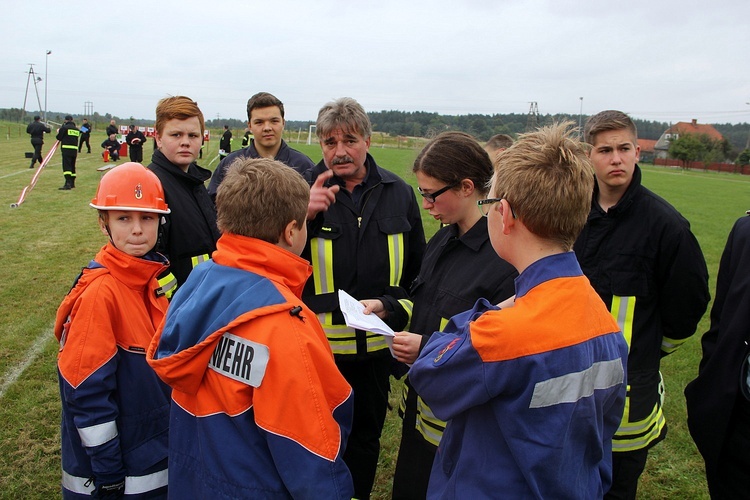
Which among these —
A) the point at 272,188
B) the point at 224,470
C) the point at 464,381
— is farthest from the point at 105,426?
the point at 464,381

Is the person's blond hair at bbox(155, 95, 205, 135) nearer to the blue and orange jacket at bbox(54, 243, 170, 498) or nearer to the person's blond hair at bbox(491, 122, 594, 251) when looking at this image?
the blue and orange jacket at bbox(54, 243, 170, 498)

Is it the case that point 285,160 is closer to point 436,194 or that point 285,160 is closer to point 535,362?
point 436,194

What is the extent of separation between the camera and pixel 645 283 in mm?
2598

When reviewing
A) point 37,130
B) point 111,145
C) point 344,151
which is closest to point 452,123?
point 344,151

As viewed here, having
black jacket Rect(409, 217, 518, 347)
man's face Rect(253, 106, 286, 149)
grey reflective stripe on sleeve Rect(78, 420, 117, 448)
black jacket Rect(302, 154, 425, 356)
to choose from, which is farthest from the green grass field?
man's face Rect(253, 106, 286, 149)

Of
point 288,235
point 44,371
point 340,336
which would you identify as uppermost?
point 288,235

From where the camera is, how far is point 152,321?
8.05ft

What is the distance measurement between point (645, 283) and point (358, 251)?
1489 millimetres

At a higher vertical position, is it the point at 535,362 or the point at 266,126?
the point at 266,126

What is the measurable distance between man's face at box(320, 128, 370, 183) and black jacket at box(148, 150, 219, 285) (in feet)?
2.47

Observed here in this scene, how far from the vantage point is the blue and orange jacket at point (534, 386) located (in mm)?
1463

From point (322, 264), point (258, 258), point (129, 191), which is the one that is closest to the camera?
point (258, 258)

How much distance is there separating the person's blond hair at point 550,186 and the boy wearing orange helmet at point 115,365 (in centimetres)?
167

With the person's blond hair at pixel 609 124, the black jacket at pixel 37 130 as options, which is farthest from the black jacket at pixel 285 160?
the black jacket at pixel 37 130
